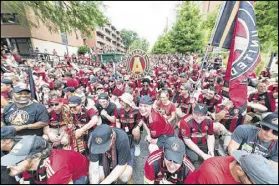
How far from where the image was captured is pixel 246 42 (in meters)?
3.29

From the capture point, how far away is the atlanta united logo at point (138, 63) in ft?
16.9

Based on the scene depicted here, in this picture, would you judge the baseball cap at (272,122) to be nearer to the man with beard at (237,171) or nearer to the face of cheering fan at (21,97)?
the man with beard at (237,171)

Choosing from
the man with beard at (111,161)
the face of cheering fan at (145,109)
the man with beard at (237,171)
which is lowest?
the man with beard at (111,161)

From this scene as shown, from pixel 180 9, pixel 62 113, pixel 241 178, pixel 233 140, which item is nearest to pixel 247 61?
pixel 233 140

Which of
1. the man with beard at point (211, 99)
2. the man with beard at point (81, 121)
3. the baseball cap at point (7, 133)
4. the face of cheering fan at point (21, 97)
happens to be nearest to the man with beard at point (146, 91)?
the man with beard at point (211, 99)

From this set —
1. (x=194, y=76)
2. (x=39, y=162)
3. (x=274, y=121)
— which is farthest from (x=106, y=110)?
(x=194, y=76)

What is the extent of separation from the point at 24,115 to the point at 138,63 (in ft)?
10.9

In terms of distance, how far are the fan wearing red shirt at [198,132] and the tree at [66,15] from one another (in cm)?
936

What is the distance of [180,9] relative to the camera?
2278 cm

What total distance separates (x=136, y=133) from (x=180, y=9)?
23.4m

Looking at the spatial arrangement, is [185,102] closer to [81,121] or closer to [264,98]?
[264,98]

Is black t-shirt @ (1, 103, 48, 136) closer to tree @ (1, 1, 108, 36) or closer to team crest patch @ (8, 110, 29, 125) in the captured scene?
team crest patch @ (8, 110, 29, 125)

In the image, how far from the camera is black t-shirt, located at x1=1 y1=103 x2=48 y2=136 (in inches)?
136

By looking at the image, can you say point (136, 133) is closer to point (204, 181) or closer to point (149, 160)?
point (149, 160)
